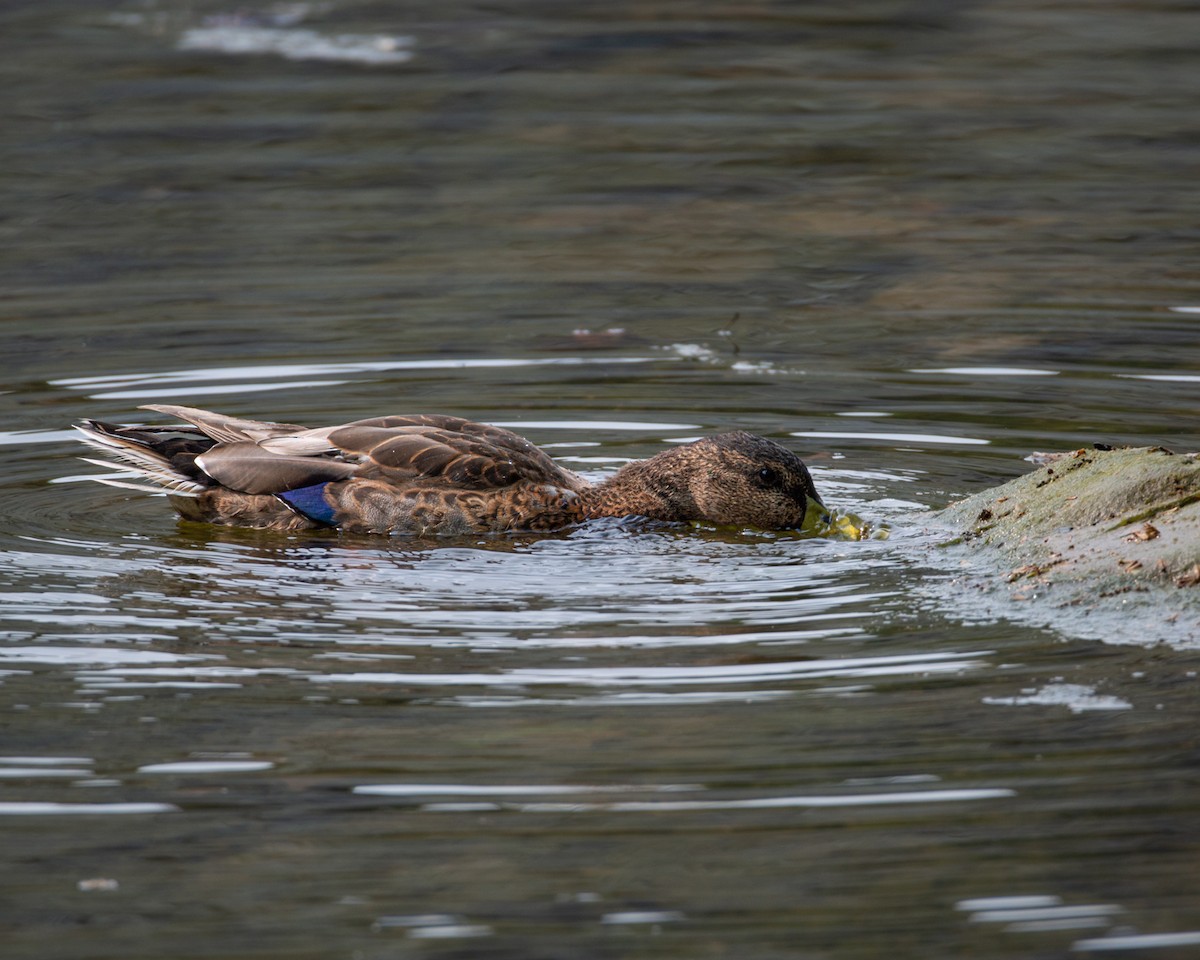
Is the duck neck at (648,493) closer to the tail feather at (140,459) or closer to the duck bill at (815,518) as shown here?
the duck bill at (815,518)

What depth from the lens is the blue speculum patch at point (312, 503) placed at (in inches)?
357

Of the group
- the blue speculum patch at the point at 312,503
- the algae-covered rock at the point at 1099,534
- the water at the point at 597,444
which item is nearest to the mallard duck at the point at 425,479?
the blue speculum patch at the point at 312,503

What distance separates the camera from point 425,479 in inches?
358

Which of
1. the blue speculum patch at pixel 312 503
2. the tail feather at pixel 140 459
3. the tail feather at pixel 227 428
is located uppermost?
the tail feather at pixel 227 428

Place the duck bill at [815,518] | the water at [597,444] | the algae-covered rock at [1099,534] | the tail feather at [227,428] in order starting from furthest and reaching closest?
the tail feather at [227,428], the duck bill at [815,518], the algae-covered rock at [1099,534], the water at [597,444]

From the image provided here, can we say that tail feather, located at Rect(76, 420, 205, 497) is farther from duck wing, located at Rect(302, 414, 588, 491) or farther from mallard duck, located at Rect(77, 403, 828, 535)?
duck wing, located at Rect(302, 414, 588, 491)

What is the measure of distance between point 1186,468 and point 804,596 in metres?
1.62

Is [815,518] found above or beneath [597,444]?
beneath

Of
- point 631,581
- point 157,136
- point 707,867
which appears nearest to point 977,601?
point 631,581

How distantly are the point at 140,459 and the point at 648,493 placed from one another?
258 centimetres

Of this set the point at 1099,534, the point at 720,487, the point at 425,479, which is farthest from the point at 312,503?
the point at 1099,534

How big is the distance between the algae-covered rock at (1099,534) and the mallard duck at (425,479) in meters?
1.20

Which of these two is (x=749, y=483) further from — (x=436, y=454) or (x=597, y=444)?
(x=597, y=444)

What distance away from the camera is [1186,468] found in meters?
7.47
